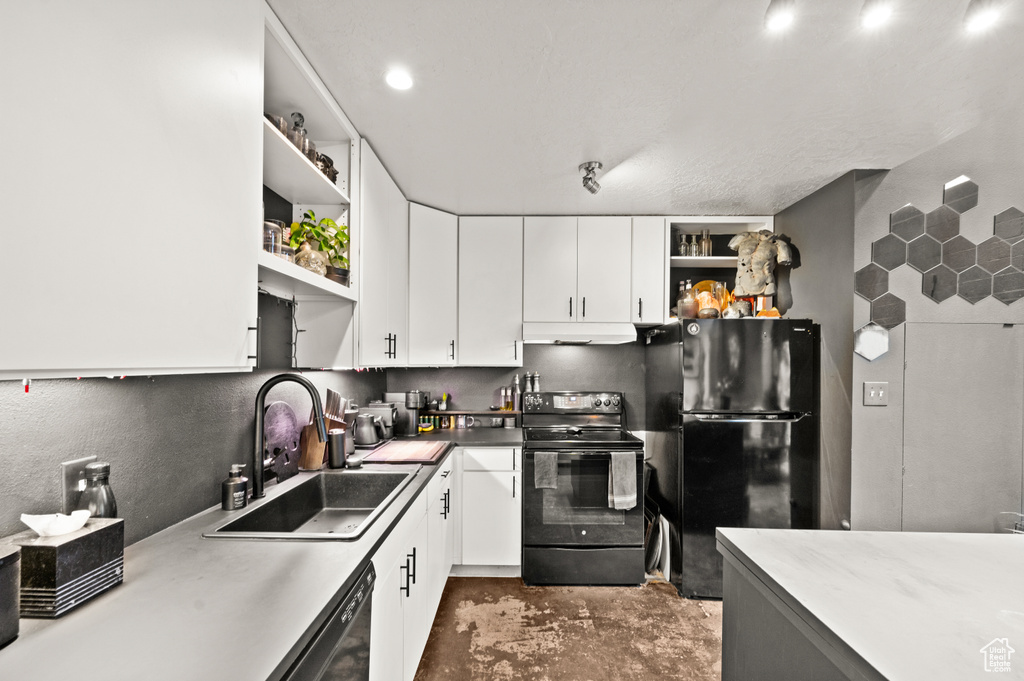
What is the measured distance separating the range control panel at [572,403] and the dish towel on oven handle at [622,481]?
0.61 m

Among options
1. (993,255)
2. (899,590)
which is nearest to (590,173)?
(899,590)

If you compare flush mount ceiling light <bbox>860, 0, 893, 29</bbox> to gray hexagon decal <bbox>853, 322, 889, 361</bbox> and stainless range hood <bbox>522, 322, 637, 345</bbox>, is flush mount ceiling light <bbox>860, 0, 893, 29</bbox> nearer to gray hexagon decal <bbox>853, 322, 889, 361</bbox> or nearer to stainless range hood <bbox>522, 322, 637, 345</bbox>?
gray hexagon decal <bbox>853, 322, 889, 361</bbox>

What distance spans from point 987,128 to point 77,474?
148 inches

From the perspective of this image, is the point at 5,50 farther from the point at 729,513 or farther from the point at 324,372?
the point at 729,513

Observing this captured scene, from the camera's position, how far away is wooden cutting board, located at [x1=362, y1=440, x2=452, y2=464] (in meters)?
2.11

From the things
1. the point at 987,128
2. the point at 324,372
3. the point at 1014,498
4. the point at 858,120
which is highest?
the point at 987,128

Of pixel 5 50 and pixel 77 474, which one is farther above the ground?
pixel 5 50

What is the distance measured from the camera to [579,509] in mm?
2656

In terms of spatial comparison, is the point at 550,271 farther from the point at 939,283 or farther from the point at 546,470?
the point at 939,283

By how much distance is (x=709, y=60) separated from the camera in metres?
1.41

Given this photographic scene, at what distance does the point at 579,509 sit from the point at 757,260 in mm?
1958

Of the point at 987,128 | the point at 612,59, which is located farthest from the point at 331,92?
the point at 987,128

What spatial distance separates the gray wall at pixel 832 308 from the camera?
2.31 metres

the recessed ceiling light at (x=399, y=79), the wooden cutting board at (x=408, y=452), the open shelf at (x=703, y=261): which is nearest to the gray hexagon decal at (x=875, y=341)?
the open shelf at (x=703, y=261)
